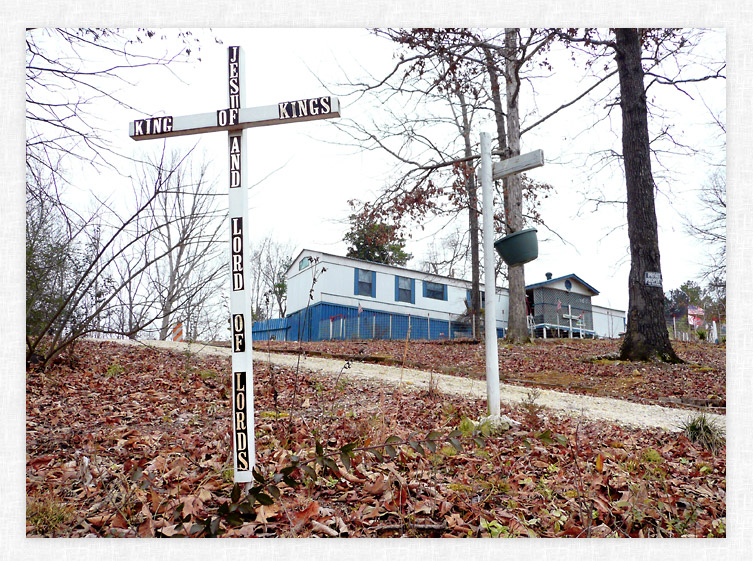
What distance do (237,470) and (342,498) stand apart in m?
0.49

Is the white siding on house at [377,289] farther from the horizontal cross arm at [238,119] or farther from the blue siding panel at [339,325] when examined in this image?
the horizontal cross arm at [238,119]

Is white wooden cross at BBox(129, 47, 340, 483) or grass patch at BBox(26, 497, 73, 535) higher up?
white wooden cross at BBox(129, 47, 340, 483)

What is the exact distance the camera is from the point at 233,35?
3059 millimetres

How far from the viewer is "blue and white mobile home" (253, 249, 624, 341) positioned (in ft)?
52.4

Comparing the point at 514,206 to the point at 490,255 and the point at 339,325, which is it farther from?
the point at 339,325

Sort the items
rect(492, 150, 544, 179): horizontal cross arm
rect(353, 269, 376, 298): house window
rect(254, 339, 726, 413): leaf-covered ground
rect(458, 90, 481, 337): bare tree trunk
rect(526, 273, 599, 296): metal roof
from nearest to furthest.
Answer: rect(492, 150, 544, 179): horizontal cross arm < rect(254, 339, 726, 413): leaf-covered ground < rect(458, 90, 481, 337): bare tree trunk < rect(353, 269, 376, 298): house window < rect(526, 273, 599, 296): metal roof

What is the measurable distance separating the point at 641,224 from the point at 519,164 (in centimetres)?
453

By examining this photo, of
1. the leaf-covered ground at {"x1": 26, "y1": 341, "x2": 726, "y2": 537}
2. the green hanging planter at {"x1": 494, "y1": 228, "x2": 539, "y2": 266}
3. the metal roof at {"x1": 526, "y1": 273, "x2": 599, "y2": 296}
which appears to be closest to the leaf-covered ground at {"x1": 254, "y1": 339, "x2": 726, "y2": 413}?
the leaf-covered ground at {"x1": 26, "y1": 341, "x2": 726, "y2": 537}

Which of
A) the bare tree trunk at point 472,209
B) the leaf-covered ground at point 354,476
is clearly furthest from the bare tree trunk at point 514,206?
the leaf-covered ground at point 354,476

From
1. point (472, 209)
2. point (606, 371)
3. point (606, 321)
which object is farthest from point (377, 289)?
point (606, 321)

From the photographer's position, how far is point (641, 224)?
280 inches

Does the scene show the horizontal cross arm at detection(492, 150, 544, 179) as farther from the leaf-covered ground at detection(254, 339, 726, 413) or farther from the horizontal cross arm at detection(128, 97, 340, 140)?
the leaf-covered ground at detection(254, 339, 726, 413)

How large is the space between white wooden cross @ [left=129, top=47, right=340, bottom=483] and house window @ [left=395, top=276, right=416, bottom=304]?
16.1m

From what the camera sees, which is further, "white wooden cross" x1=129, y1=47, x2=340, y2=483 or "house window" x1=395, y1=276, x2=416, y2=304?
"house window" x1=395, y1=276, x2=416, y2=304
